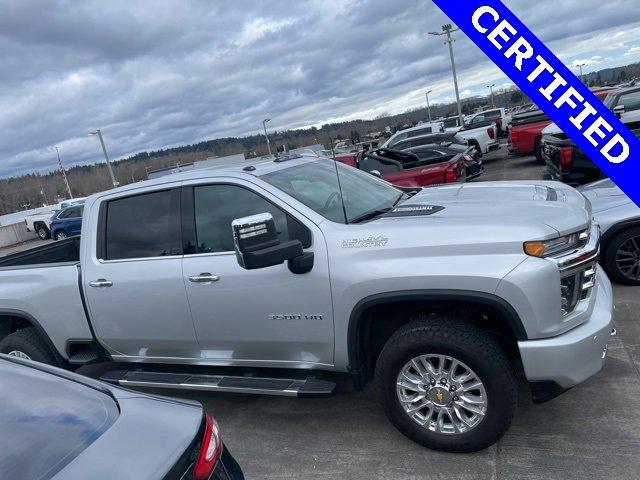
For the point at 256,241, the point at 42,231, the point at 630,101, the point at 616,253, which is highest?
the point at 256,241

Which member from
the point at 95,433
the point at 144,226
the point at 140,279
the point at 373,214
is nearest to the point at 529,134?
the point at 373,214

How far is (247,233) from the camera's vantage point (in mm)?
2973

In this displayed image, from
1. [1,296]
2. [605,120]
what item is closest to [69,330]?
[1,296]

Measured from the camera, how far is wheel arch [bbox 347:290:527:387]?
2939 millimetres

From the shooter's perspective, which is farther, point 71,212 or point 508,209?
point 71,212

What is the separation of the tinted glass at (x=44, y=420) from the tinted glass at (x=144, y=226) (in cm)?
179

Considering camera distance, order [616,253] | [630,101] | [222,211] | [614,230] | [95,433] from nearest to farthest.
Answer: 1. [95,433]
2. [222,211]
3. [614,230]
4. [616,253]
5. [630,101]

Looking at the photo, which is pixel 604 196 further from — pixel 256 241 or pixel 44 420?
pixel 44 420

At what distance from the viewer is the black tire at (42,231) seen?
107 ft

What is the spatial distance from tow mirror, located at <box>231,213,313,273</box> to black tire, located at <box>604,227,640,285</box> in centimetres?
397

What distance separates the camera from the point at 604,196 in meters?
5.85

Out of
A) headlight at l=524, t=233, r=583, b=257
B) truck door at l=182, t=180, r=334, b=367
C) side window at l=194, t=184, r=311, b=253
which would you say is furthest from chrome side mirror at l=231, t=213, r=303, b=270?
headlight at l=524, t=233, r=583, b=257

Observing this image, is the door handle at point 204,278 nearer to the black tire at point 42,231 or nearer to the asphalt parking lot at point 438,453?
the asphalt parking lot at point 438,453

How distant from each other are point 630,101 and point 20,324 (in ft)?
33.3
